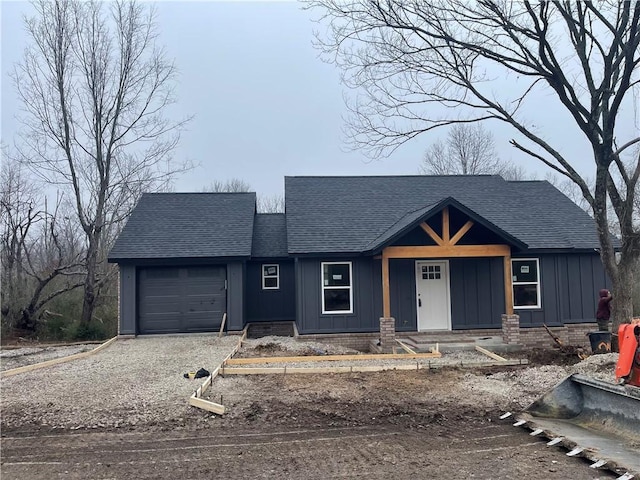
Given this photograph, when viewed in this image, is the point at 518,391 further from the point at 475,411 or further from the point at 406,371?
the point at 406,371

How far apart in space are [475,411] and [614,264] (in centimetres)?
617

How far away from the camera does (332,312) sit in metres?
14.5

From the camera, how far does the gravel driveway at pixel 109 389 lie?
6.88 m

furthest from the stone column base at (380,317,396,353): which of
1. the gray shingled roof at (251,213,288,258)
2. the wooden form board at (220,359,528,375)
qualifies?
the gray shingled roof at (251,213,288,258)

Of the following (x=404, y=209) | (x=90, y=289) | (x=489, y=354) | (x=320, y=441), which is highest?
(x=404, y=209)

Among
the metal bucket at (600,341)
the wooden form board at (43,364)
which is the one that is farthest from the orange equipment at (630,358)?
the wooden form board at (43,364)

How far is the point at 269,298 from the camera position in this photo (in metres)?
18.3

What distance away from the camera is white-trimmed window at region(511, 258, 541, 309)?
15172mm

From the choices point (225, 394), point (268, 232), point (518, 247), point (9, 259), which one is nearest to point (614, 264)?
point (518, 247)

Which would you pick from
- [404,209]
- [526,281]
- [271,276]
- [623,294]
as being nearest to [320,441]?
[623,294]

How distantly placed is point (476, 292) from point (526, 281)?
1672mm

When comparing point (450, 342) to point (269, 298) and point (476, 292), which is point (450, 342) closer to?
point (476, 292)

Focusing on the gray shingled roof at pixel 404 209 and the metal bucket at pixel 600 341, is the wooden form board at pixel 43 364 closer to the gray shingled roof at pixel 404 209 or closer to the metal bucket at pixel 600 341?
the gray shingled roof at pixel 404 209

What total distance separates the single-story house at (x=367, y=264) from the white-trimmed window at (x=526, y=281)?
3 centimetres
